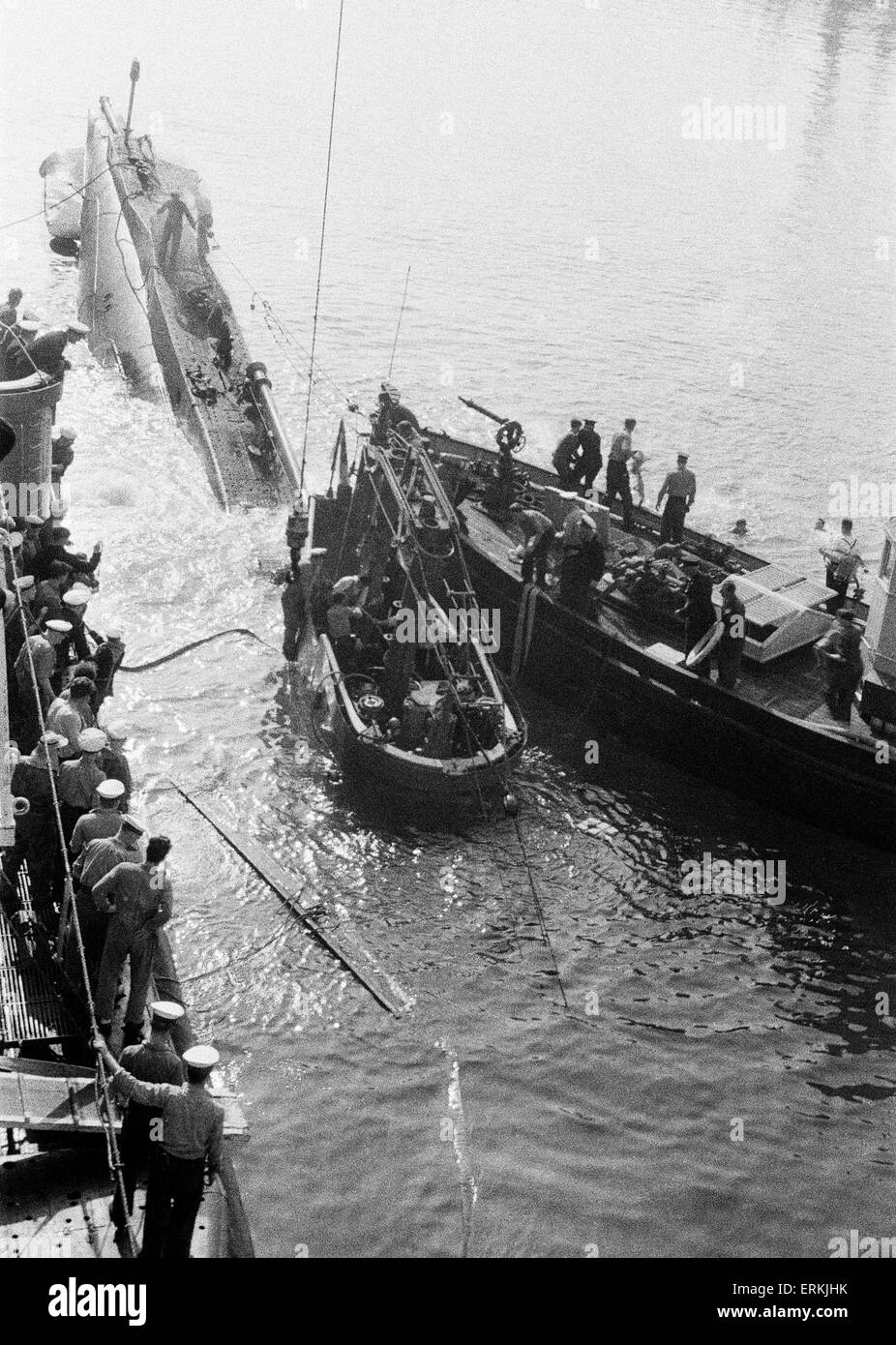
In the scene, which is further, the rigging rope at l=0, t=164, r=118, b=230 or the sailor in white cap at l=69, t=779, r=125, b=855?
the rigging rope at l=0, t=164, r=118, b=230

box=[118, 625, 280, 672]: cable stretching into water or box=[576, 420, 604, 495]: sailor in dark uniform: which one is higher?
box=[576, 420, 604, 495]: sailor in dark uniform

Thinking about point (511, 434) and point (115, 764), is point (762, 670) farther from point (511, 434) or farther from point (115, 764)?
point (115, 764)

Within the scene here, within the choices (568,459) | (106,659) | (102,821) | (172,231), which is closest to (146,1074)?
(102,821)

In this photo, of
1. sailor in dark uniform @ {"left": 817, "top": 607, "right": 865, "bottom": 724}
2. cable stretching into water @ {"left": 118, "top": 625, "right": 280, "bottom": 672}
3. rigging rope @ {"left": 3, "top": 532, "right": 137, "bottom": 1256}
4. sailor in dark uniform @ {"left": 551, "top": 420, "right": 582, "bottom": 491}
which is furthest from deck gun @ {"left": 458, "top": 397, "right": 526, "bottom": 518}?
rigging rope @ {"left": 3, "top": 532, "right": 137, "bottom": 1256}

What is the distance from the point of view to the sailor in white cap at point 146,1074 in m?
9.19

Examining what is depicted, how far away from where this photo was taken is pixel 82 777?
1223 centimetres
